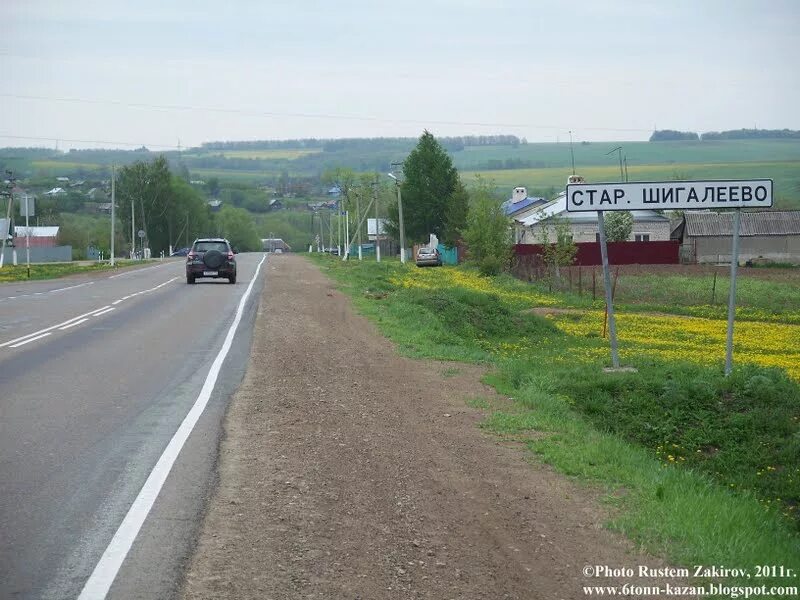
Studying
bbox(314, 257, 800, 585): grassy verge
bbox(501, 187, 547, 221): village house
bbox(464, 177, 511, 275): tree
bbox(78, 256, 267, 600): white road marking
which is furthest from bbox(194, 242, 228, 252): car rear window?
bbox(501, 187, 547, 221): village house

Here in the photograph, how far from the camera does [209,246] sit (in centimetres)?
4119

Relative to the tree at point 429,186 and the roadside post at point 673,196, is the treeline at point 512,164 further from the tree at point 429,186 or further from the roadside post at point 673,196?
the roadside post at point 673,196

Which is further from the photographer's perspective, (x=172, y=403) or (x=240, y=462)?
(x=172, y=403)

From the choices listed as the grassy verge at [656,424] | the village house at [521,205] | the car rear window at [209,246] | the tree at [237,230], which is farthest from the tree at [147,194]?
the grassy verge at [656,424]

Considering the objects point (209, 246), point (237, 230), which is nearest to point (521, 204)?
point (237, 230)

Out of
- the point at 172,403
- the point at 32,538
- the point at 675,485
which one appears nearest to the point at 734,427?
the point at 675,485

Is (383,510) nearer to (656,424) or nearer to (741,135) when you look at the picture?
(656,424)

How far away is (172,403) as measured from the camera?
1190cm

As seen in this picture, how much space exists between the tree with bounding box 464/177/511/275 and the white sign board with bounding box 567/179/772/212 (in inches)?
1606

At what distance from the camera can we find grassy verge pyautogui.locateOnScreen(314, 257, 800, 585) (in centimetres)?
729

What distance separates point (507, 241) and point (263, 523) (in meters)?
52.0

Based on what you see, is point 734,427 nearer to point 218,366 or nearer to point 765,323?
point 218,366

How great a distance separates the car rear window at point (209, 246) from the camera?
40.9 metres

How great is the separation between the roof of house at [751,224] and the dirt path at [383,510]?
66078 millimetres
